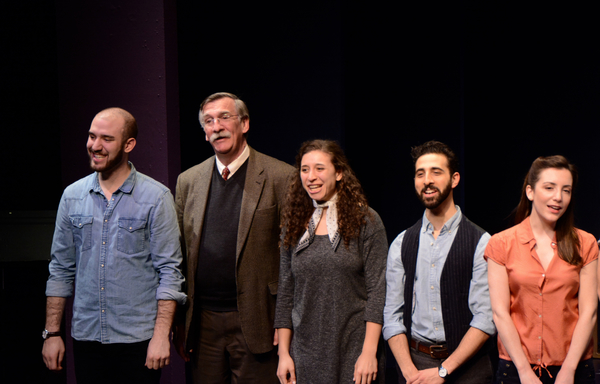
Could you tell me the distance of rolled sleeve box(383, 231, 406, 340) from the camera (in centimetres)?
227

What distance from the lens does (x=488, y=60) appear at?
422 cm

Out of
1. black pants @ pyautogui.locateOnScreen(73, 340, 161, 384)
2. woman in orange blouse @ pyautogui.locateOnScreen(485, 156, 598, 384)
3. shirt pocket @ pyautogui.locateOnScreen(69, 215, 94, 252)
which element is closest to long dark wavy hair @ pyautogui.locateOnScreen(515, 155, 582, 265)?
woman in orange blouse @ pyautogui.locateOnScreen(485, 156, 598, 384)

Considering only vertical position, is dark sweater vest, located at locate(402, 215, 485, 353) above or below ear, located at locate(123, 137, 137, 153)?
below

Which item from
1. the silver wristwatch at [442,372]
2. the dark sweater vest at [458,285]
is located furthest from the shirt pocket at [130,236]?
the silver wristwatch at [442,372]

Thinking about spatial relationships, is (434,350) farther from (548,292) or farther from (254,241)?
Result: (254,241)

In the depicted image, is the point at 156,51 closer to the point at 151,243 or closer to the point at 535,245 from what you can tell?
the point at 151,243

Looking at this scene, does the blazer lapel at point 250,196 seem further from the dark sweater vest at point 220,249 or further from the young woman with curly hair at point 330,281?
the young woman with curly hair at point 330,281

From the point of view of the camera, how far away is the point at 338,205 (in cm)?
243

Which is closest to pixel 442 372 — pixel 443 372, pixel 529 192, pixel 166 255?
pixel 443 372

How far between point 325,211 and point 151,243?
0.79 meters

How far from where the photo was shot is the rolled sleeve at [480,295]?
2174 millimetres

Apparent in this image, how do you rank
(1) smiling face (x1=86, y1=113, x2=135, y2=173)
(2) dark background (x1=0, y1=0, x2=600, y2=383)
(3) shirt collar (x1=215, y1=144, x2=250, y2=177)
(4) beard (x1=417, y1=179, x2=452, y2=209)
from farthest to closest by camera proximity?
(2) dark background (x1=0, y1=0, x2=600, y2=383) < (3) shirt collar (x1=215, y1=144, x2=250, y2=177) < (1) smiling face (x1=86, y1=113, x2=135, y2=173) < (4) beard (x1=417, y1=179, x2=452, y2=209)

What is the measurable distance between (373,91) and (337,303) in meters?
2.49

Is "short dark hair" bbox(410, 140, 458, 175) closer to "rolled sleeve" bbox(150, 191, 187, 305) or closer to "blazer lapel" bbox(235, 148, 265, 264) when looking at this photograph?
"blazer lapel" bbox(235, 148, 265, 264)
